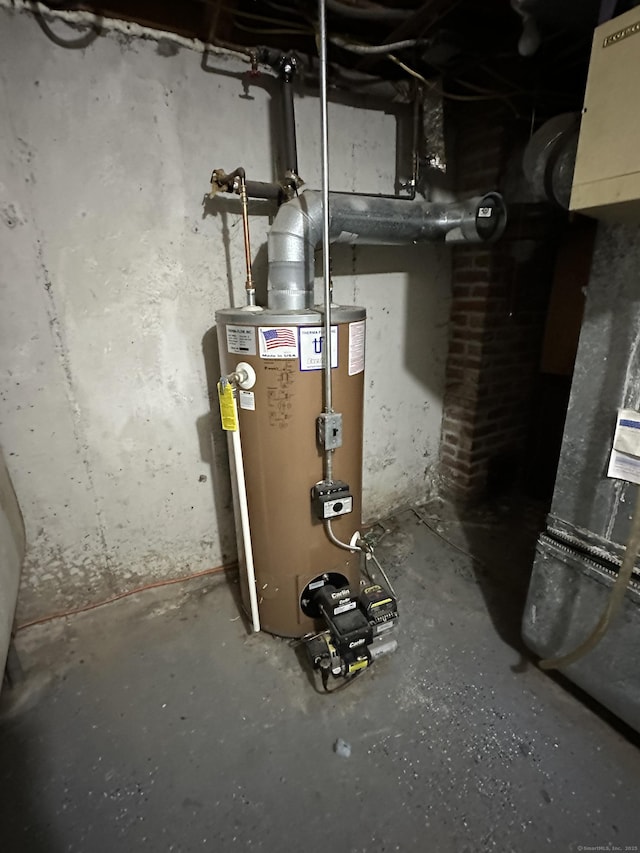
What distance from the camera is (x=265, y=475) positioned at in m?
1.40

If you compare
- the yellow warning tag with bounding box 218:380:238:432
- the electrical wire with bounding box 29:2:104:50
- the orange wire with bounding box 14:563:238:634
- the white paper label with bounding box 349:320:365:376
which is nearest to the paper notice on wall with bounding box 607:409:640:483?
the white paper label with bounding box 349:320:365:376

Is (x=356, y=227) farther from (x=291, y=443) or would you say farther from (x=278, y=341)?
(x=291, y=443)

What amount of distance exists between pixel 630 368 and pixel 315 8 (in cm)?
149

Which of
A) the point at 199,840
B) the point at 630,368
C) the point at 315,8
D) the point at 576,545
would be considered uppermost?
the point at 315,8

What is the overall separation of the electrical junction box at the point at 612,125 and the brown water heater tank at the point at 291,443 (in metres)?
0.66

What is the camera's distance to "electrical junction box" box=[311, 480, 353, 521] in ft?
4.50

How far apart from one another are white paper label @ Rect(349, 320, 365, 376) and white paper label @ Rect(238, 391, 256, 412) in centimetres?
33

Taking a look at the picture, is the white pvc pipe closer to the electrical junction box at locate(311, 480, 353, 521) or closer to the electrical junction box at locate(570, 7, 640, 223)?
the electrical junction box at locate(311, 480, 353, 521)

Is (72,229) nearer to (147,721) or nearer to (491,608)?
(147,721)

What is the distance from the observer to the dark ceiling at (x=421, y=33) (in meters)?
1.32

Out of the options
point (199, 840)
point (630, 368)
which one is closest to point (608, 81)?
point (630, 368)

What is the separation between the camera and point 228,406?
133cm

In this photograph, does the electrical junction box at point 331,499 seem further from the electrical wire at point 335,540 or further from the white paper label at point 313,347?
the white paper label at point 313,347

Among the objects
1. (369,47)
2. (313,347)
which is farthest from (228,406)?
(369,47)
